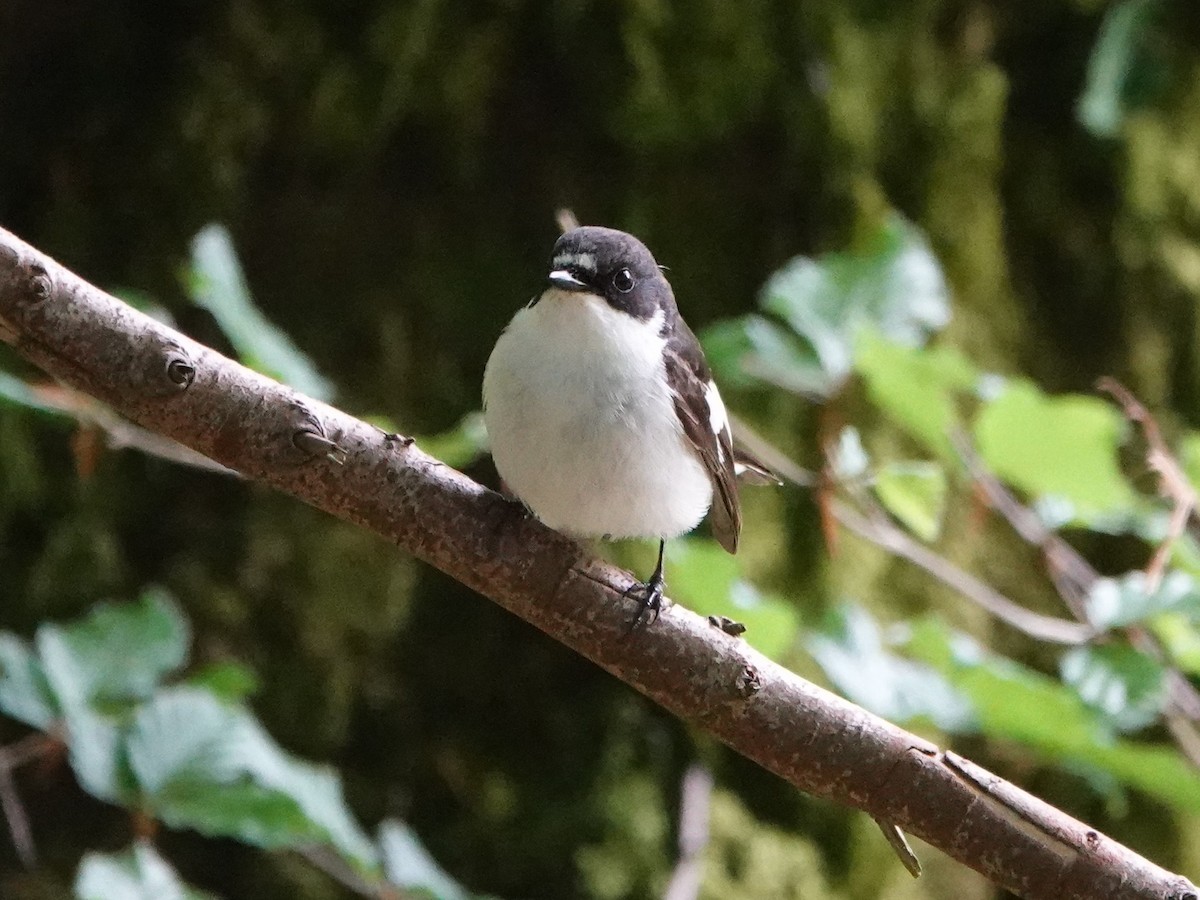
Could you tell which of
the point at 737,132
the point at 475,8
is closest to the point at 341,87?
the point at 475,8

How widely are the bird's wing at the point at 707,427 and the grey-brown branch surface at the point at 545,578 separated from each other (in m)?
0.30

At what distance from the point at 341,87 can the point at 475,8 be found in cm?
36

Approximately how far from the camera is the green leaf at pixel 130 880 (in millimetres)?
1768

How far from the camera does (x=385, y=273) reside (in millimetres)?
2889

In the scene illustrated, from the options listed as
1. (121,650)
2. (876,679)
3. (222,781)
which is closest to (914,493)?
(876,679)

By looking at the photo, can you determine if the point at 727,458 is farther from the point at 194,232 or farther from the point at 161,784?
the point at 194,232

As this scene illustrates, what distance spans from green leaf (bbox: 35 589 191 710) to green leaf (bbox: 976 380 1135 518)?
4.22ft

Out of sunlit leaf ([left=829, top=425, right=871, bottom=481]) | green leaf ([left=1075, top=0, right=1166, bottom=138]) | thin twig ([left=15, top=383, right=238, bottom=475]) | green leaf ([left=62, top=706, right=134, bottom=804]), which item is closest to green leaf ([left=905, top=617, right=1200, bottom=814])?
sunlit leaf ([left=829, top=425, right=871, bottom=481])

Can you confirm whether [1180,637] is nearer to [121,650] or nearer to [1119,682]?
[1119,682]

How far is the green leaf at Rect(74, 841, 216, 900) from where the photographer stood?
1.77 metres

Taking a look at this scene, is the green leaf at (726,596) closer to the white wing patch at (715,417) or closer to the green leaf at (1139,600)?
the white wing patch at (715,417)

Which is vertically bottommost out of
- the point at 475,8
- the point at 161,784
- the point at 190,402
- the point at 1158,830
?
the point at 161,784

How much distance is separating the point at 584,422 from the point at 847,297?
25.2 inches

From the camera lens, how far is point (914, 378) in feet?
5.83
